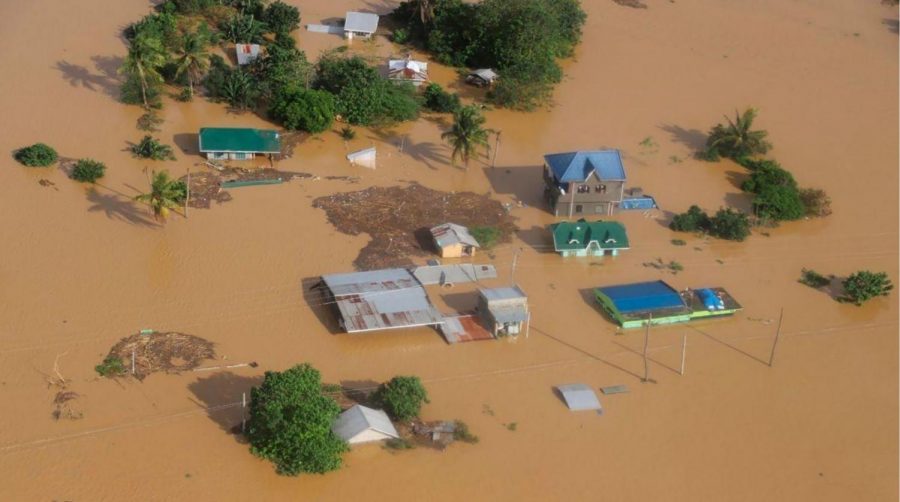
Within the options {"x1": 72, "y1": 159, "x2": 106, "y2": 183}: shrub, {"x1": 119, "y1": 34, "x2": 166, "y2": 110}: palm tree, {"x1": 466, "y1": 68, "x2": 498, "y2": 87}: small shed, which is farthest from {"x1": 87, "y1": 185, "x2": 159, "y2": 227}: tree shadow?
{"x1": 466, "y1": 68, "x2": 498, "y2": 87}: small shed

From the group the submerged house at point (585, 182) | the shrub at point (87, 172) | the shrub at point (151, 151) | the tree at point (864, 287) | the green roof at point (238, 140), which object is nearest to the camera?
the tree at point (864, 287)

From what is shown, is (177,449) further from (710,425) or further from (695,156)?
(695,156)

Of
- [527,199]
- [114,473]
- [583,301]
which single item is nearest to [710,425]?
[583,301]

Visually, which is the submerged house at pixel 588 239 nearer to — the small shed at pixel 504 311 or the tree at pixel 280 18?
the small shed at pixel 504 311

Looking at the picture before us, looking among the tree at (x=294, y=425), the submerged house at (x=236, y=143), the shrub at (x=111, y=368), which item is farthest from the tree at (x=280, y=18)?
the tree at (x=294, y=425)

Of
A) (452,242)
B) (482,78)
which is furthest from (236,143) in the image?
(482,78)

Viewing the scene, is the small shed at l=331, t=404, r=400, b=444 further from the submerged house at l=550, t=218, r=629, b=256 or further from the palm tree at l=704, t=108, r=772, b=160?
the palm tree at l=704, t=108, r=772, b=160
